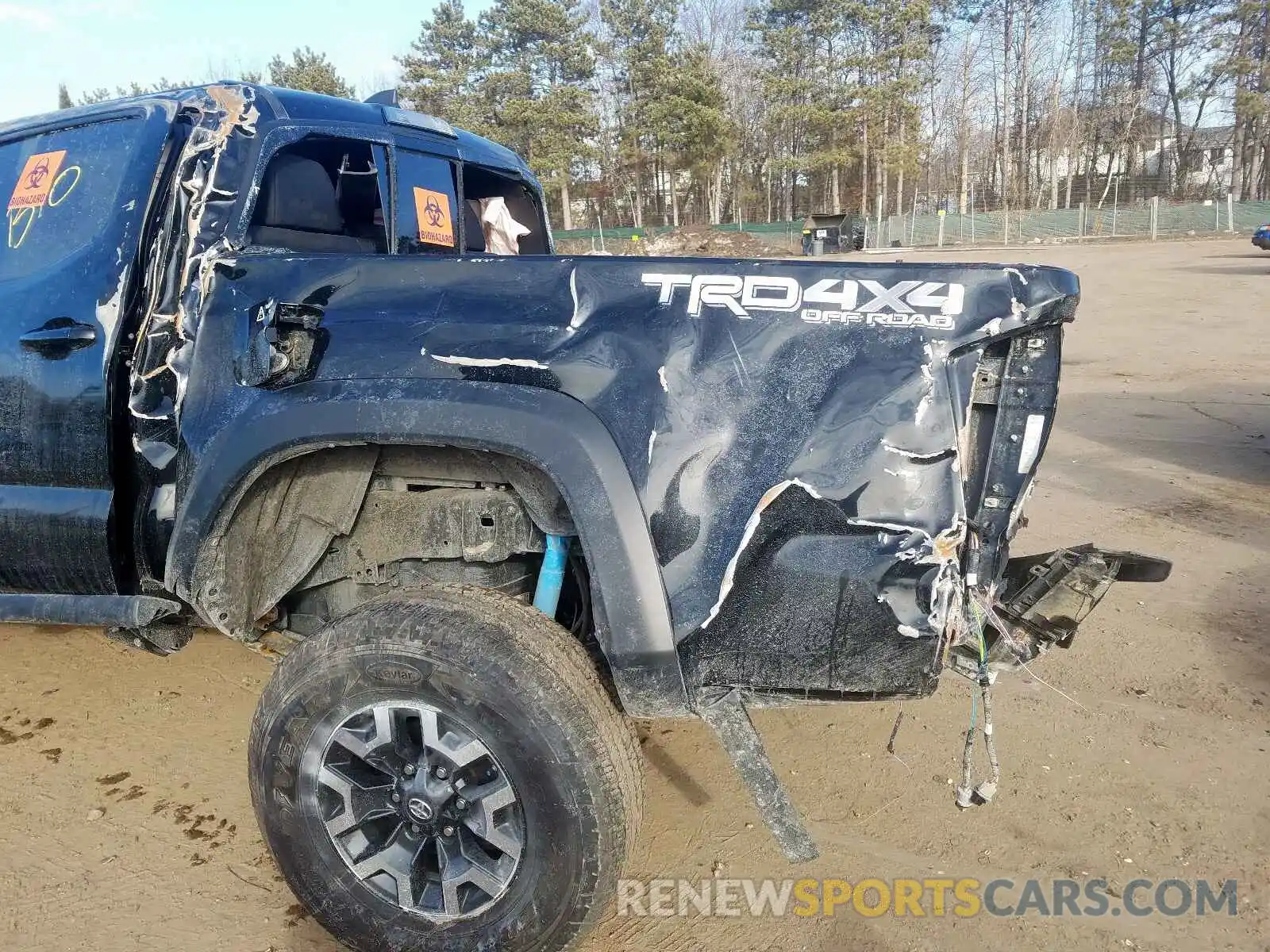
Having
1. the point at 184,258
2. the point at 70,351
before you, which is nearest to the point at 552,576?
the point at 184,258

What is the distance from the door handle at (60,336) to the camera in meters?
2.51

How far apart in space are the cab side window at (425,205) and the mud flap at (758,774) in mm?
1941

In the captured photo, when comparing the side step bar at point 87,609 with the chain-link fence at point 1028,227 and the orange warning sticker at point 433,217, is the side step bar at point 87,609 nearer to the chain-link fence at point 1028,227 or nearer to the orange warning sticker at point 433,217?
the orange warning sticker at point 433,217

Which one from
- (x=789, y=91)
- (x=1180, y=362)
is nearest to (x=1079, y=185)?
A: (x=789, y=91)

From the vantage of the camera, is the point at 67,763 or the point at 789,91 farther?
the point at 789,91

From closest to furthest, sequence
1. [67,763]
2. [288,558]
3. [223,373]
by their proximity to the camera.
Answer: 1. [223,373]
2. [288,558]
3. [67,763]

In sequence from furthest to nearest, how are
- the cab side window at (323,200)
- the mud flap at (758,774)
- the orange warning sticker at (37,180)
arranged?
the orange warning sticker at (37,180)
the cab side window at (323,200)
the mud flap at (758,774)

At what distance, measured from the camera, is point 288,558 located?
2525 mm

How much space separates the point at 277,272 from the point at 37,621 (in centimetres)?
134

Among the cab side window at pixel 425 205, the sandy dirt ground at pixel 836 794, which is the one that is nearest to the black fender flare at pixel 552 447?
the sandy dirt ground at pixel 836 794

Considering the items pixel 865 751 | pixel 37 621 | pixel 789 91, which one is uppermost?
Result: pixel 789 91

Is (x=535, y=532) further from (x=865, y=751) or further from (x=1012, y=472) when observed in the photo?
(x=865, y=751)

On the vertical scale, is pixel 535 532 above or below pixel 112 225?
below

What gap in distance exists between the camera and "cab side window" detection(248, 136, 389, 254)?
264 centimetres
